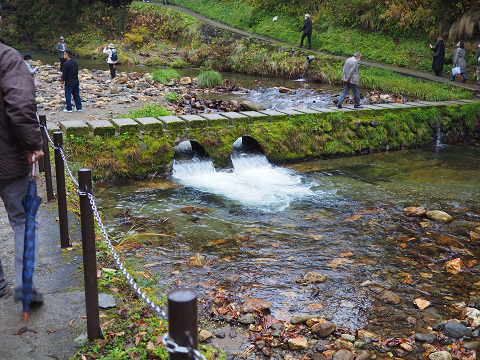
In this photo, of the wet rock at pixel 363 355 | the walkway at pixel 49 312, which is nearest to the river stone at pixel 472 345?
the wet rock at pixel 363 355

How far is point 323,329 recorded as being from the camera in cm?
394

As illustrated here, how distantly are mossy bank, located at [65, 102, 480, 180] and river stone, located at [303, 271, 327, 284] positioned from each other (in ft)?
15.8

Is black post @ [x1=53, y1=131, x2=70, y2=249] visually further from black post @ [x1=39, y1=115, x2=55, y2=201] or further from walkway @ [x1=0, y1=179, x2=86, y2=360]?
black post @ [x1=39, y1=115, x2=55, y2=201]

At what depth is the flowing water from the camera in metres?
4.68

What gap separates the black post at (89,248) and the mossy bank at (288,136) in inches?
208

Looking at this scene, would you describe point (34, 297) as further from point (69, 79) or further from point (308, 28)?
point (308, 28)

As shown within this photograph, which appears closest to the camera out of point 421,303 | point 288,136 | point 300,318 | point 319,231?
point 300,318

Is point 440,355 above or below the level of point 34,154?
below

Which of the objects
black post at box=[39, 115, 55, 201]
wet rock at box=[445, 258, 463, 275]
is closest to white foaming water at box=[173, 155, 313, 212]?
wet rock at box=[445, 258, 463, 275]

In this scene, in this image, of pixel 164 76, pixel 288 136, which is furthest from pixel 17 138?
pixel 164 76

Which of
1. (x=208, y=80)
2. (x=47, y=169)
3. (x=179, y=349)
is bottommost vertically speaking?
(x=47, y=169)

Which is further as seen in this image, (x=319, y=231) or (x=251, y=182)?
(x=251, y=182)

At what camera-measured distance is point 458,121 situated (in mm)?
12336

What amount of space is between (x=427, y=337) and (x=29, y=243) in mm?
3508
